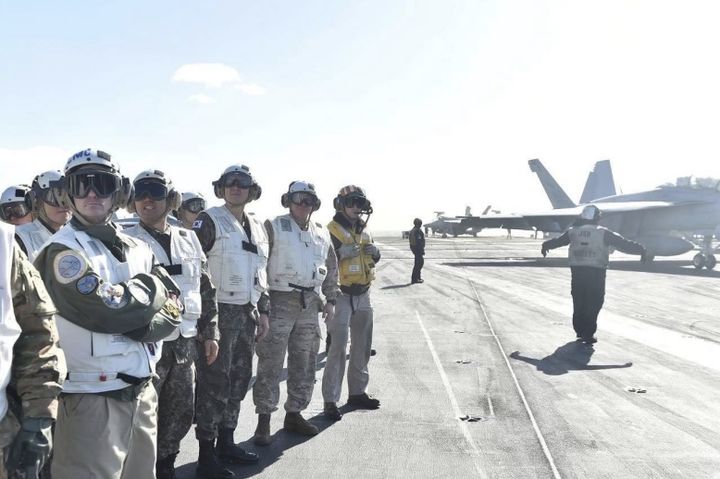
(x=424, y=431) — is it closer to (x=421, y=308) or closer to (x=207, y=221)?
(x=207, y=221)

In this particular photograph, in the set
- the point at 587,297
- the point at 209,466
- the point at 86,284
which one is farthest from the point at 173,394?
the point at 587,297

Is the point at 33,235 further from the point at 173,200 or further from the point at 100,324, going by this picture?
the point at 100,324

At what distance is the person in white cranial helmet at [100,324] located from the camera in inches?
97.4

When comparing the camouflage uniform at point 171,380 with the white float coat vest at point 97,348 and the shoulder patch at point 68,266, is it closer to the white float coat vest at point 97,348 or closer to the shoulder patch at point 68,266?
the white float coat vest at point 97,348

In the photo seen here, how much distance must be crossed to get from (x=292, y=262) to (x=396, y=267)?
2119 centimetres

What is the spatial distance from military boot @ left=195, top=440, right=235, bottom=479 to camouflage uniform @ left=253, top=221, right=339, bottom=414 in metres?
0.72

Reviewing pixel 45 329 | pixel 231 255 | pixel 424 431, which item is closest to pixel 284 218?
pixel 231 255

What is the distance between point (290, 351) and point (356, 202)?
1.80 meters

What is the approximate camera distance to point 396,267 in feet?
85.9

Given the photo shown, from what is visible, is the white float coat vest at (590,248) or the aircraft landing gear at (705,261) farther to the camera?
the aircraft landing gear at (705,261)

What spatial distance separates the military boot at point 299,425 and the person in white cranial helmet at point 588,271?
5.91 metres

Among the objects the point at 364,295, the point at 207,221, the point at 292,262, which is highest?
the point at 207,221

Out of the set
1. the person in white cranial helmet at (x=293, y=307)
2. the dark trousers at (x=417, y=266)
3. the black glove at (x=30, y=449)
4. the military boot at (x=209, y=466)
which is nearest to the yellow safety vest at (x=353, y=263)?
the person in white cranial helmet at (x=293, y=307)

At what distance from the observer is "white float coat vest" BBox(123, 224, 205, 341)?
3719 mm
